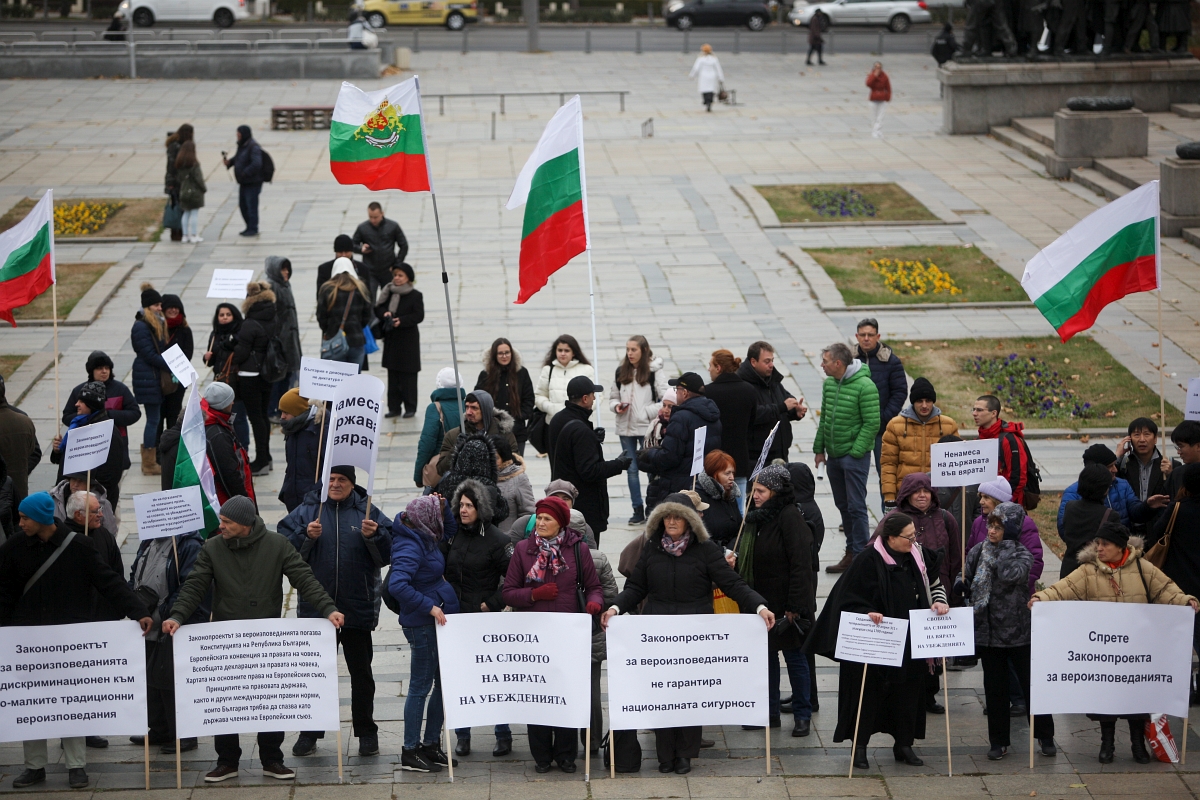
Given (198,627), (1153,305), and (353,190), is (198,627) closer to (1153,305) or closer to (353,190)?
(1153,305)

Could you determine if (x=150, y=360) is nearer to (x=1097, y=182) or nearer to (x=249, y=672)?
(x=249, y=672)

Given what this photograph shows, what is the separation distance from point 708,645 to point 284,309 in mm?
7472

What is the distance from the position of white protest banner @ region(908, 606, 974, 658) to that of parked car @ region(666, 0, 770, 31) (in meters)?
44.5

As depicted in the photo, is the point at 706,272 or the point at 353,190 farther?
the point at 353,190

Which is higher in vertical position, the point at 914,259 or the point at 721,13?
the point at 721,13

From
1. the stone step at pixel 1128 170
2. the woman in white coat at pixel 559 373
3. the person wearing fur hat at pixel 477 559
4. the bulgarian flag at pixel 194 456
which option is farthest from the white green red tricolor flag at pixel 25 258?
the stone step at pixel 1128 170

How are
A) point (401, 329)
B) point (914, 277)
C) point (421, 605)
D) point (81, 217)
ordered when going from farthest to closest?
point (81, 217) → point (914, 277) → point (401, 329) → point (421, 605)

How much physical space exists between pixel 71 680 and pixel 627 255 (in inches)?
578

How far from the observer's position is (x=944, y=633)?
751 cm

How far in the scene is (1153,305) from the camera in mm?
18219

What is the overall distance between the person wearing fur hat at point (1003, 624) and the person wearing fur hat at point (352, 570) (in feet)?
11.3

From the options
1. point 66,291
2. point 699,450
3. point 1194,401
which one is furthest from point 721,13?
point 699,450

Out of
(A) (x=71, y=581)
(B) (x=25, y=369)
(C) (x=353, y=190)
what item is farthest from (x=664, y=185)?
(A) (x=71, y=581)

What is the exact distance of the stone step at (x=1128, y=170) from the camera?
23.7m
